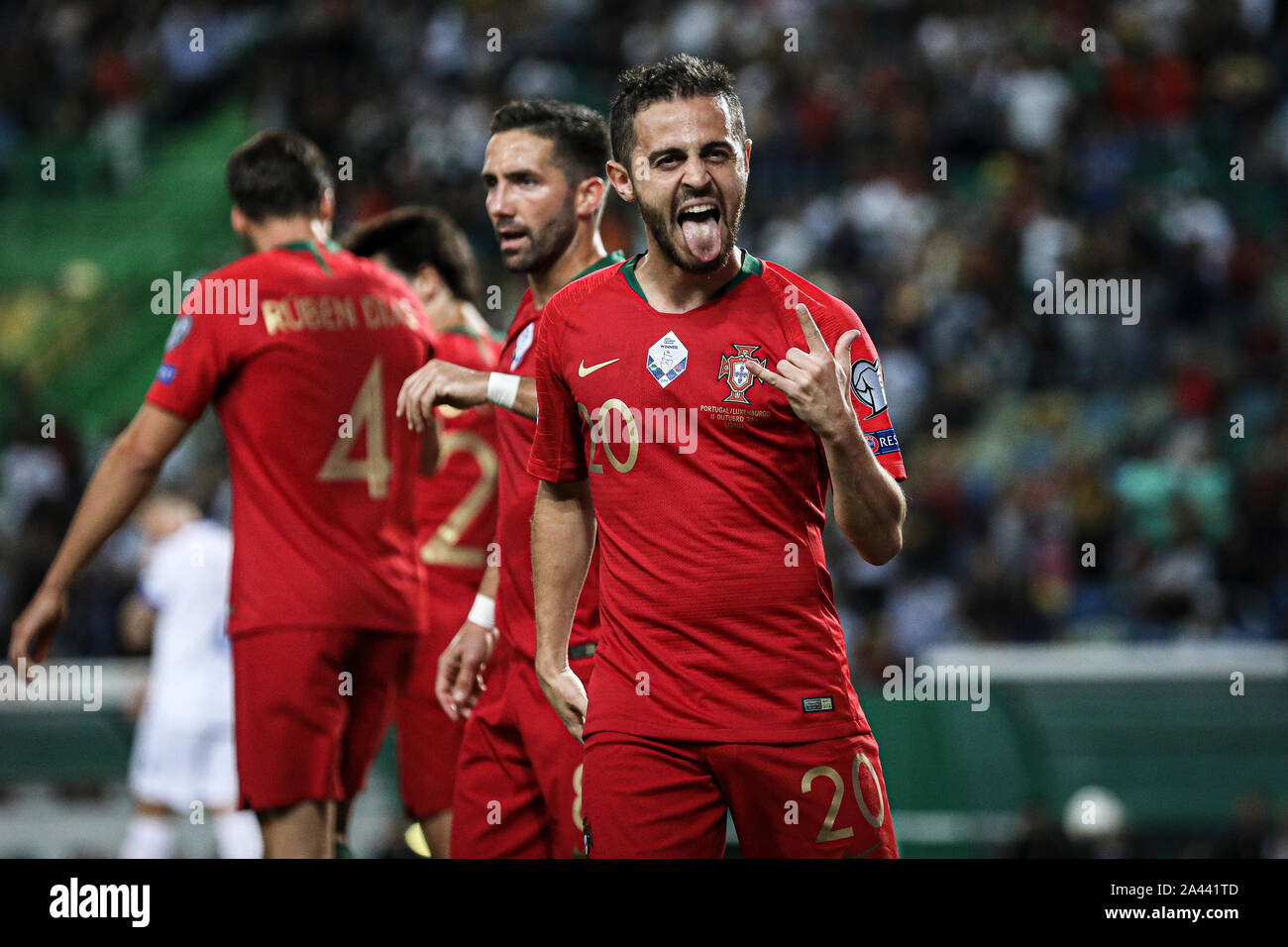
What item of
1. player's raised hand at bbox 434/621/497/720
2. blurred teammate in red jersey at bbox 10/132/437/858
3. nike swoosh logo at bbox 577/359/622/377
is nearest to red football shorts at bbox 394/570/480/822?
blurred teammate in red jersey at bbox 10/132/437/858

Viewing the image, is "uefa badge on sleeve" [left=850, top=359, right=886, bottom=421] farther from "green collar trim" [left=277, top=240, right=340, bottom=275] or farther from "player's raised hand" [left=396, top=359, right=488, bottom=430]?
"green collar trim" [left=277, top=240, right=340, bottom=275]

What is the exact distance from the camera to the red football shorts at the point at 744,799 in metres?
3.54

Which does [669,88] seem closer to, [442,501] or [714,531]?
[714,531]

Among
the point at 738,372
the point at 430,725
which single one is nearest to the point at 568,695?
the point at 738,372

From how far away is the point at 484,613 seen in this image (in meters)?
5.03

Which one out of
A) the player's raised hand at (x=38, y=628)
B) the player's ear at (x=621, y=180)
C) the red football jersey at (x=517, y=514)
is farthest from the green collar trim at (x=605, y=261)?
the player's raised hand at (x=38, y=628)

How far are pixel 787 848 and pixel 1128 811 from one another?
19.4 ft

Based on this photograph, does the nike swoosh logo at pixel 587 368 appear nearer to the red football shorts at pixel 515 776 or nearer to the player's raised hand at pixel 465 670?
the red football shorts at pixel 515 776

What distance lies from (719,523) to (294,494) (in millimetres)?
2006

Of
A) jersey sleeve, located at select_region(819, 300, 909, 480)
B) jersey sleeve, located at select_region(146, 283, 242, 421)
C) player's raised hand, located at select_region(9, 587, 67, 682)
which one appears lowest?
player's raised hand, located at select_region(9, 587, 67, 682)

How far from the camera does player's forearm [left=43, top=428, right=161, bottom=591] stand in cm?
497

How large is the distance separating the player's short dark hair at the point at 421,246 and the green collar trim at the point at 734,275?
2932 mm

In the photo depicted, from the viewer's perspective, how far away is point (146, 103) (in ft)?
63.8

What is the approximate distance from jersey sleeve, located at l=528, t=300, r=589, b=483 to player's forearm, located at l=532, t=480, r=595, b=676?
7 cm
